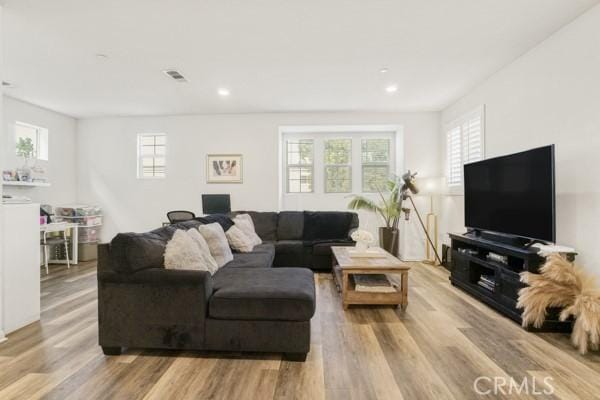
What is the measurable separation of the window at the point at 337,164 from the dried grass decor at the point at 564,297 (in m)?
3.87

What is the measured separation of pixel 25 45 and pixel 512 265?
538 centimetres

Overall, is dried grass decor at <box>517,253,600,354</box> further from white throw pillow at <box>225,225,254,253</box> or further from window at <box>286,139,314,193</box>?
window at <box>286,139,314,193</box>

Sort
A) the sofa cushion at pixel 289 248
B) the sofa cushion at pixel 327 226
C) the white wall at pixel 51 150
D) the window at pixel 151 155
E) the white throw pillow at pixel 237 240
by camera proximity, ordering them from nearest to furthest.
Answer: the white throw pillow at pixel 237 240 → the sofa cushion at pixel 289 248 → the white wall at pixel 51 150 → the sofa cushion at pixel 327 226 → the window at pixel 151 155

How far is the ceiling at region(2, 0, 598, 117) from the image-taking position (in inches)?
101

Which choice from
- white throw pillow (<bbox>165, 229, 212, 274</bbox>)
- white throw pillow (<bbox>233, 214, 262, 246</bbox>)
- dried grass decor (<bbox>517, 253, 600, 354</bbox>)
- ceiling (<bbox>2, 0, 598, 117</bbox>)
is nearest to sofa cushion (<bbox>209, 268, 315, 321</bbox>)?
white throw pillow (<bbox>165, 229, 212, 274</bbox>)

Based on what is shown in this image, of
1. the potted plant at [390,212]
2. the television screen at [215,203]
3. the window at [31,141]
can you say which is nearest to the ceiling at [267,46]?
the window at [31,141]

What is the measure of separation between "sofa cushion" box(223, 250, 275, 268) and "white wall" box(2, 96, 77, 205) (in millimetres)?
3946

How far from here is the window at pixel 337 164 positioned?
6.14m

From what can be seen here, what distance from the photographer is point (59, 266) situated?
5031mm

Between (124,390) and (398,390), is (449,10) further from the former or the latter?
(124,390)

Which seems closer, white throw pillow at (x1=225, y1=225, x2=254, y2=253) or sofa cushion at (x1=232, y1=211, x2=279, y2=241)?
white throw pillow at (x1=225, y1=225, x2=254, y2=253)

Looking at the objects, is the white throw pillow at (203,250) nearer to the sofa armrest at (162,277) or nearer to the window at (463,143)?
the sofa armrest at (162,277)

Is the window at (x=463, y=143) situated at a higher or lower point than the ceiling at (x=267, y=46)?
lower

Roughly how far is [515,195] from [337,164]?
3.46m
